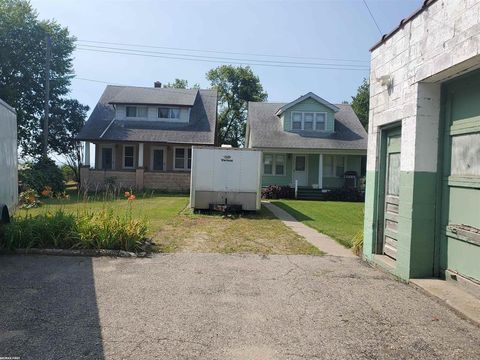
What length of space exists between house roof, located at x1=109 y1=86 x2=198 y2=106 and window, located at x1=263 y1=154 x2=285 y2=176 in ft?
22.1

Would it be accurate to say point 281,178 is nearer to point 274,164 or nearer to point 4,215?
point 274,164

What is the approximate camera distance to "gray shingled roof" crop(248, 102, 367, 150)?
27.0 m

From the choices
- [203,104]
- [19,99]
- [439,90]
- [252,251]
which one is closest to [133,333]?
[252,251]

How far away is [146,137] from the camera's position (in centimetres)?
2772

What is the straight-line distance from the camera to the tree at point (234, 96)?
5203 centimetres

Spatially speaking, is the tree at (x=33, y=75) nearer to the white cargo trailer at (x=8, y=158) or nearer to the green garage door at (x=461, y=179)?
the white cargo trailer at (x=8, y=158)

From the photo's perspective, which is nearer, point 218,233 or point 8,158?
point 8,158

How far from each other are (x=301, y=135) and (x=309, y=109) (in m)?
2.01

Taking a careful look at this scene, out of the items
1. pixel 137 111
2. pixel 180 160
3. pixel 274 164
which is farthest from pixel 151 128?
pixel 274 164

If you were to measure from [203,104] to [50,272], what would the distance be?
85.9 feet

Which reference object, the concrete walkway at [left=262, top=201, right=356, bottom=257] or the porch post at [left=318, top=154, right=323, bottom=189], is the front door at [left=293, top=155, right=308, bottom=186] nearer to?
the porch post at [left=318, top=154, right=323, bottom=189]

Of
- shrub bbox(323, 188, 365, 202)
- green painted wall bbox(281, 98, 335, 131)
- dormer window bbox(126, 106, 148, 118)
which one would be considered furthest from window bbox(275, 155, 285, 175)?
dormer window bbox(126, 106, 148, 118)

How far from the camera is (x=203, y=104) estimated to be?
1256 inches

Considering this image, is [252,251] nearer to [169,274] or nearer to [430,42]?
[169,274]
